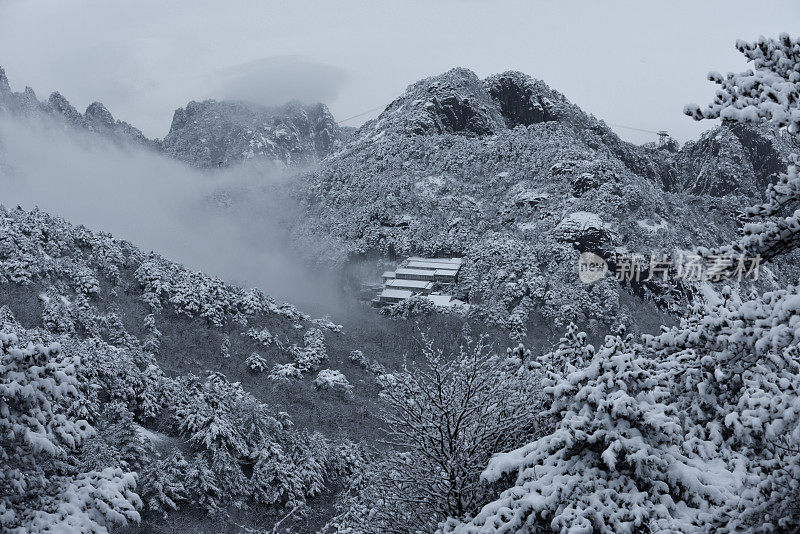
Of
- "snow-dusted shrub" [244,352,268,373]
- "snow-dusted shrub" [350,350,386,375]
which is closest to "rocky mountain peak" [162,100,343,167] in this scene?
"snow-dusted shrub" [350,350,386,375]

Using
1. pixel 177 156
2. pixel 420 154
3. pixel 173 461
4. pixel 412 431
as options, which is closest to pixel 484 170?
pixel 420 154

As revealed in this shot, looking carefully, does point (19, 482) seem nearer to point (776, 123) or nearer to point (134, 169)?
point (776, 123)

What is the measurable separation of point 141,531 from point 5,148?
248ft

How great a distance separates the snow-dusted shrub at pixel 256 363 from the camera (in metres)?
31.4

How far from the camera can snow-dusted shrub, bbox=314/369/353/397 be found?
31406mm

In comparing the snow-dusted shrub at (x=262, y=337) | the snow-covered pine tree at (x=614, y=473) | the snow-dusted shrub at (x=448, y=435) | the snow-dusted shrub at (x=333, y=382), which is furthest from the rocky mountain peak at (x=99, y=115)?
the snow-covered pine tree at (x=614, y=473)

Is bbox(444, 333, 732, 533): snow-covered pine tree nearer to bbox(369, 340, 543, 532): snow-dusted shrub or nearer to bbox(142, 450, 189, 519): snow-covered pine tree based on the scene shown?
bbox(369, 340, 543, 532): snow-dusted shrub

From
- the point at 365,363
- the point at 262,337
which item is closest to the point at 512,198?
the point at 365,363

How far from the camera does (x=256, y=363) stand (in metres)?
31.5

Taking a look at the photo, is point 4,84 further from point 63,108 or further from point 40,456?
point 40,456

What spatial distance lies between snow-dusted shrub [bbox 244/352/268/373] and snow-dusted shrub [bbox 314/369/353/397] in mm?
3061

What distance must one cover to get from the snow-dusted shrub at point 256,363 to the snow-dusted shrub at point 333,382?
3.06m

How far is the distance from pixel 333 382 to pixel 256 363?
4455mm

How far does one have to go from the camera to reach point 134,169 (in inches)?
3829
